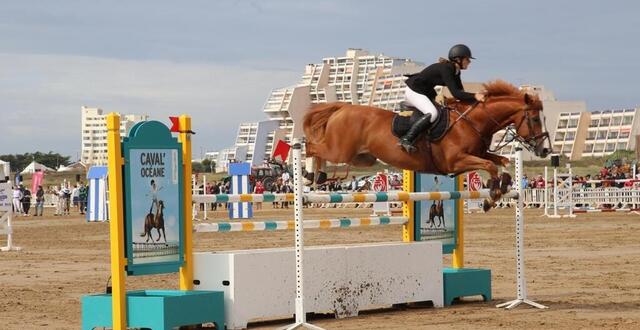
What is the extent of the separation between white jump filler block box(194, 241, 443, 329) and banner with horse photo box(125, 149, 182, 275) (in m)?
0.45

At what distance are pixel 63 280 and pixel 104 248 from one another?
7.48m

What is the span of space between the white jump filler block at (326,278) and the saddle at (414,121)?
3.61ft

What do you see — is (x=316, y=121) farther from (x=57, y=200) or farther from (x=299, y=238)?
(x=57, y=200)

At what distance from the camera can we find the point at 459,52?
11.3m

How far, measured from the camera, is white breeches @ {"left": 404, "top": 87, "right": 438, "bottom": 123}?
11547 millimetres

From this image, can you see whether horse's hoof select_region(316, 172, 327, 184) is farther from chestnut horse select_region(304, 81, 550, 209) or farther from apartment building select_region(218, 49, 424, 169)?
apartment building select_region(218, 49, 424, 169)

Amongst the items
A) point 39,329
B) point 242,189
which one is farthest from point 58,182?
point 39,329

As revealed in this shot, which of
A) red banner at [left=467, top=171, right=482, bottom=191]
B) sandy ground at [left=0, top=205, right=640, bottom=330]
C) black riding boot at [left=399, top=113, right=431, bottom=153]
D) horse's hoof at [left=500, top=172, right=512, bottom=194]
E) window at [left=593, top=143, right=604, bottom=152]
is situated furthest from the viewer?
window at [left=593, top=143, right=604, bottom=152]

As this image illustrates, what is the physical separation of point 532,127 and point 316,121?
7.71ft

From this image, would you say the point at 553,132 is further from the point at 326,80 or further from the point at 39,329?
the point at 39,329

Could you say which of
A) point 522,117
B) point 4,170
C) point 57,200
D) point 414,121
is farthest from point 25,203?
point 522,117

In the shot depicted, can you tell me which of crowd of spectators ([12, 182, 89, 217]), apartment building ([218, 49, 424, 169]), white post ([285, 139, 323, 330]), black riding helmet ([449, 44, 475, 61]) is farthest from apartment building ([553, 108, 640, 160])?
white post ([285, 139, 323, 330])

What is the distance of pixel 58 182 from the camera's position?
79625mm

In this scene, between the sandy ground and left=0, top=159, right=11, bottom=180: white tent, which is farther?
left=0, top=159, right=11, bottom=180: white tent
